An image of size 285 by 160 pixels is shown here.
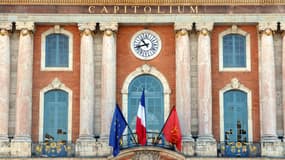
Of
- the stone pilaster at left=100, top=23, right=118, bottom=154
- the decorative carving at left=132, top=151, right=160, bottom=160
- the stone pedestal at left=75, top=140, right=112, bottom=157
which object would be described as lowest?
the decorative carving at left=132, top=151, right=160, bottom=160

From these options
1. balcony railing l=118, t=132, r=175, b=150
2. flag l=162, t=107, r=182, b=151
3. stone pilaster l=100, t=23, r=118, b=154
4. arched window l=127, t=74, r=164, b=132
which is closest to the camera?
flag l=162, t=107, r=182, b=151

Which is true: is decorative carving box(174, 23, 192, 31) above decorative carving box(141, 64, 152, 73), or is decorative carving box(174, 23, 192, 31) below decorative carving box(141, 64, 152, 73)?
above

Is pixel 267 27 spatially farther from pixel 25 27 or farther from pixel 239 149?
pixel 25 27

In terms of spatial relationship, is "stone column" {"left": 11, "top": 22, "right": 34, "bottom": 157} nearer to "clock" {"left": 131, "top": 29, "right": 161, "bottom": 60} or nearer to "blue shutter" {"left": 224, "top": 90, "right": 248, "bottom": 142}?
"clock" {"left": 131, "top": 29, "right": 161, "bottom": 60}

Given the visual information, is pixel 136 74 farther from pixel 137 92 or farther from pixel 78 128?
pixel 78 128

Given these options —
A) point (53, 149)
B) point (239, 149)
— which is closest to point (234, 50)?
point (239, 149)

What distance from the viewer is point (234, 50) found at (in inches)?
1603

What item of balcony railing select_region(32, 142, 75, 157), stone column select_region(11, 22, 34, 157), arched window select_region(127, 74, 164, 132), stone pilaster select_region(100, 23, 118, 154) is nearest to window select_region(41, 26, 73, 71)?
stone column select_region(11, 22, 34, 157)

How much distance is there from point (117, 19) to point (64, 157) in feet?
23.2

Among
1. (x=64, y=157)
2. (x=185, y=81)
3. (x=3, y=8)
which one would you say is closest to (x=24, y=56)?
(x=3, y=8)

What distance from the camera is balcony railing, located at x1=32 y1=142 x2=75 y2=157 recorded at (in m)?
39.1

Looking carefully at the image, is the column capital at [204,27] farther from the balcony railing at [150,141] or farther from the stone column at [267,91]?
the balcony railing at [150,141]

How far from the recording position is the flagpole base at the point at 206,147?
127 feet

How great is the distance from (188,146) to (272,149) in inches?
152
